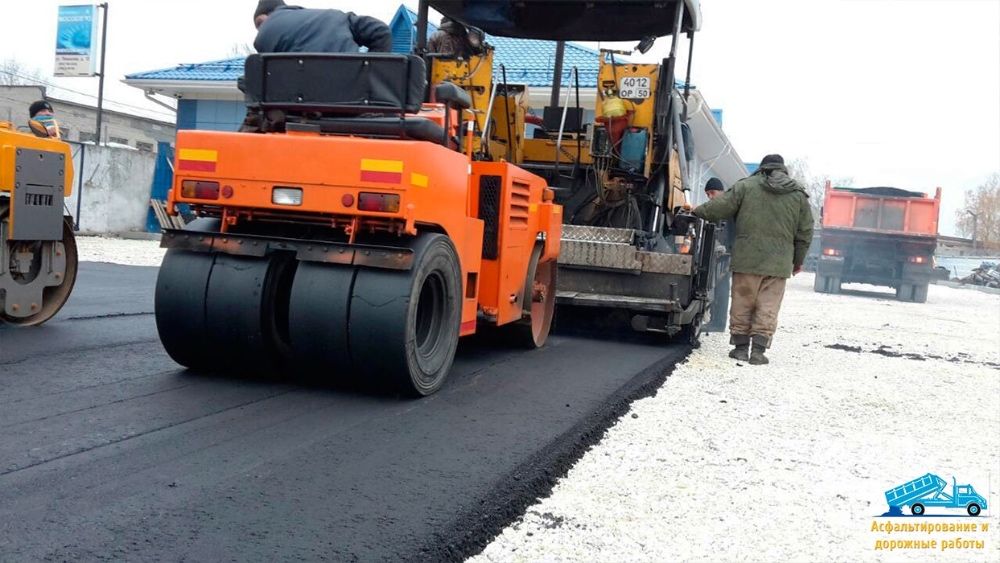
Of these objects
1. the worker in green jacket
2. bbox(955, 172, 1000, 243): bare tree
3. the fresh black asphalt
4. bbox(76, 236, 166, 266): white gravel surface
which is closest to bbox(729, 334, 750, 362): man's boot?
the worker in green jacket

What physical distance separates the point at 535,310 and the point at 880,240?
712 inches

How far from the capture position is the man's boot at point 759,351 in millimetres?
7691

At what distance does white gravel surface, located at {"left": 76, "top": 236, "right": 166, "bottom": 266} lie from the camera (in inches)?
541

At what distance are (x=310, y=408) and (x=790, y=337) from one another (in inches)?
282

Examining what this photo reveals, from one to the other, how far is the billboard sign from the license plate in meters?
23.5

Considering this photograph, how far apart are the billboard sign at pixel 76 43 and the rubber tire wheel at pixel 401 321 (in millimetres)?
26172

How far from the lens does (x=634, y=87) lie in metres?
8.32

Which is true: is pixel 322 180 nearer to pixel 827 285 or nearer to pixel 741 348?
pixel 741 348

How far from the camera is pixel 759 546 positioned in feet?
10.4

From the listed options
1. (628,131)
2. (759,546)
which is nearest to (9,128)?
(628,131)

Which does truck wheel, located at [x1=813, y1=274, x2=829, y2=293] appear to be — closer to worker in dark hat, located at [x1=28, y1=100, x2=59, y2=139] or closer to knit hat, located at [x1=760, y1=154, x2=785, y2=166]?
knit hat, located at [x1=760, y1=154, x2=785, y2=166]

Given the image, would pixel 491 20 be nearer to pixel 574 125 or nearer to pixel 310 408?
pixel 574 125

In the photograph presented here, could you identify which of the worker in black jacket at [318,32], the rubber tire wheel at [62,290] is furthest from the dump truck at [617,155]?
the rubber tire wheel at [62,290]

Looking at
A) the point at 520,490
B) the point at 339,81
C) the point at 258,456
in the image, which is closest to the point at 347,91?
the point at 339,81
